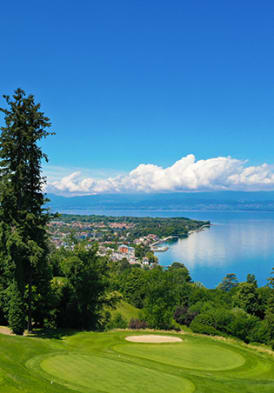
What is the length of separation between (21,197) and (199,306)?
36.3 meters

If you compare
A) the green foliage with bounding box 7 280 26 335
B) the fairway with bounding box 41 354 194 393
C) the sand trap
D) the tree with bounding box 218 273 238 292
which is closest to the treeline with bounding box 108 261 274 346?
the sand trap

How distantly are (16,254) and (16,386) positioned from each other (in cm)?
913

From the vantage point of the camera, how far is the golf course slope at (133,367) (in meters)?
8.48

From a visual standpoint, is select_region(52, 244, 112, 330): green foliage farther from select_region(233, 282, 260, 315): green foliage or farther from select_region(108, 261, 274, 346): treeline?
select_region(233, 282, 260, 315): green foliage

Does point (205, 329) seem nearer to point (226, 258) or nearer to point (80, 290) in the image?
point (80, 290)

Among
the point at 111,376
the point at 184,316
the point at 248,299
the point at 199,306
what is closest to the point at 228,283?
the point at 248,299

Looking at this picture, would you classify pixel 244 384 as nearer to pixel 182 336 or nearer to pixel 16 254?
pixel 182 336

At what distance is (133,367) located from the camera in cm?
1046

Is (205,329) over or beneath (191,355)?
beneath

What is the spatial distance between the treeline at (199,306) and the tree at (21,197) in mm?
12192

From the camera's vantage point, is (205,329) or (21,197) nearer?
(21,197)

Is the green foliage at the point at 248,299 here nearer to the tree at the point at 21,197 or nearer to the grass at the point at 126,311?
the grass at the point at 126,311

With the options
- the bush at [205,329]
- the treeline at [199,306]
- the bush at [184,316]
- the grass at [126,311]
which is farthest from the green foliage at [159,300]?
the bush at [184,316]

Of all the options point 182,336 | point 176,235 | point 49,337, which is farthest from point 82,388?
point 176,235
